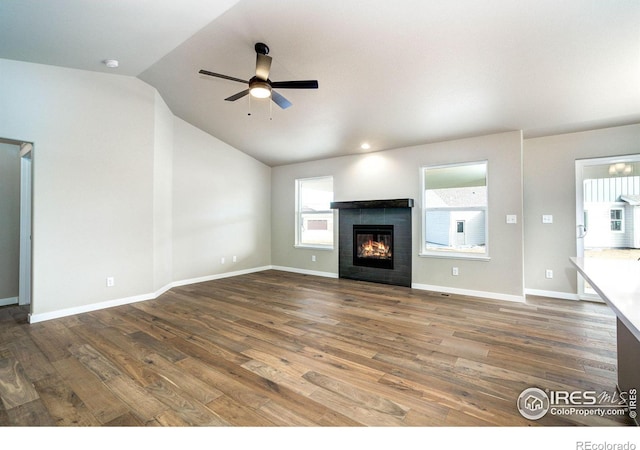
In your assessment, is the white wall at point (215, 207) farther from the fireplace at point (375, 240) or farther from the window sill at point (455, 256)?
the window sill at point (455, 256)

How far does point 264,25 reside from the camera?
2846 millimetres

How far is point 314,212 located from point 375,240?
1.63 metres

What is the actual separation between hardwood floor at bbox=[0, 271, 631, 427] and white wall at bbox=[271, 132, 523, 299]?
2.11ft

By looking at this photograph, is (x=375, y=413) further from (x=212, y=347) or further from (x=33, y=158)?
(x=33, y=158)

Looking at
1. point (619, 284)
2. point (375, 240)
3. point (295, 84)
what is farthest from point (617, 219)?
point (295, 84)

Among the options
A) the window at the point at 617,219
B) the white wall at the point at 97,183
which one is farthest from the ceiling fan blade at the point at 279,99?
the window at the point at 617,219

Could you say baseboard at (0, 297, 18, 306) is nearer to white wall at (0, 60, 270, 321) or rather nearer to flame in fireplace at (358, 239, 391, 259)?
white wall at (0, 60, 270, 321)

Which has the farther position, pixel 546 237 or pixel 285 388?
pixel 546 237

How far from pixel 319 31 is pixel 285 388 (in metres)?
3.19

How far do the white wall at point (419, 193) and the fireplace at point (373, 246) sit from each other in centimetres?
50

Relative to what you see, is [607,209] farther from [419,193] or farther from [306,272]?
[306,272]

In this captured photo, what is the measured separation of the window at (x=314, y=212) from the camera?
6.29 meters

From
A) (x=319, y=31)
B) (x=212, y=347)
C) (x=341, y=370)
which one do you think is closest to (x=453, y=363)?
(x=341, y=370)

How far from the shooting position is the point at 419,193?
16.5 ft
